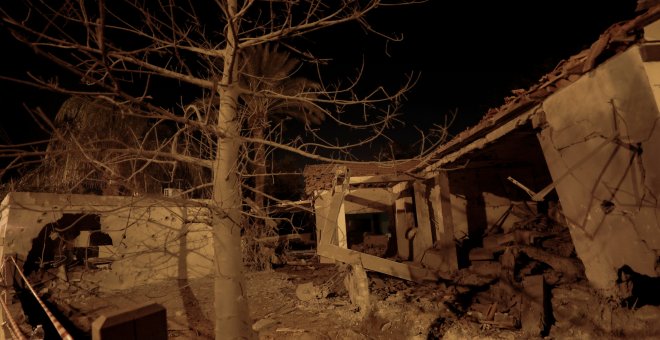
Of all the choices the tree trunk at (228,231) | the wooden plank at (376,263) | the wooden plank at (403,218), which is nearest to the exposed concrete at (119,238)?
the wooden plank at (376,263)

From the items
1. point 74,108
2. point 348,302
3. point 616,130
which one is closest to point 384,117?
point 616,130

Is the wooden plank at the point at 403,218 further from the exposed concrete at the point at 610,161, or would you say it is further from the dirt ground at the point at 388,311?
the exposed concrete at the point at 610,161

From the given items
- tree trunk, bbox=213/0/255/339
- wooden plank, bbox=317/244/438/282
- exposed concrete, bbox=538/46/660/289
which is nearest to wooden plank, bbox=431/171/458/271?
wooden plank, bbox=317/244/438/282

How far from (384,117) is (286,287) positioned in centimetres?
829

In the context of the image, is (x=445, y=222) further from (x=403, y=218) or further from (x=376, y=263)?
(x=403, y=218)

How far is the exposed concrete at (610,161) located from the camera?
165 inches

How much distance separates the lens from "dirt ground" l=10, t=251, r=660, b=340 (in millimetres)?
5250

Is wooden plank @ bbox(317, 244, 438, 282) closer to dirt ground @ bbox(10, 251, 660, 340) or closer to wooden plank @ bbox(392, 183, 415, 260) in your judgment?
dirt ground @ bbox(10, 251, 660, 340)

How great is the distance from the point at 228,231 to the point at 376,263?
17.2ft

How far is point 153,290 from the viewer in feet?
34.0

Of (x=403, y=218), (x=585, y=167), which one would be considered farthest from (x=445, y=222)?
(x=585, y=167)

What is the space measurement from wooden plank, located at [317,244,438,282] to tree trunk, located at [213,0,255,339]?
4427 millimetres

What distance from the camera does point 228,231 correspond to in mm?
3498

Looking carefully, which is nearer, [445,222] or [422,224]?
[445,222]
